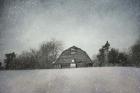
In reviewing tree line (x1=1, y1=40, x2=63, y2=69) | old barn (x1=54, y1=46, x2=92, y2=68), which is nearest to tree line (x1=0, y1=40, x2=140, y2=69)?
tree line (x1=1, y1=40, x2=63, y2=69)

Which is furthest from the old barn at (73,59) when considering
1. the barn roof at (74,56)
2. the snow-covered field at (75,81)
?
the snow-covered field at (75,81)

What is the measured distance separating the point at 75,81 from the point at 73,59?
44 centimetres

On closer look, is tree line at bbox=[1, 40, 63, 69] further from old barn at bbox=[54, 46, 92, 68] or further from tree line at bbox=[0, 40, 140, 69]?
old barn at bbox=[54, 46, 92, 68]

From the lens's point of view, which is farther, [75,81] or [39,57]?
[39,57]

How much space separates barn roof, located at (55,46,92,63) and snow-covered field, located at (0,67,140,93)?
0.60 feet

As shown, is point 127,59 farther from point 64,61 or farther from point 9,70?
point 9,70

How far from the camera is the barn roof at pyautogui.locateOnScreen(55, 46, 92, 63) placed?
12.2 ft

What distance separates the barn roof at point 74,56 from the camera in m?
3.71

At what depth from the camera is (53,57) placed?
12.3 ft

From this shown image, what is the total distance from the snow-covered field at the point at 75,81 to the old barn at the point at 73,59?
0.34ft

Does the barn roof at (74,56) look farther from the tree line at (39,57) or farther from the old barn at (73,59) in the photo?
the tree line at (39,57)

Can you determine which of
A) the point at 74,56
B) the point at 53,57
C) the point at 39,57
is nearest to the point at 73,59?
the point at 74,56

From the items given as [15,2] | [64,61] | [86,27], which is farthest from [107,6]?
[15,2]

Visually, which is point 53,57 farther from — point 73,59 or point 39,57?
point 73,59
